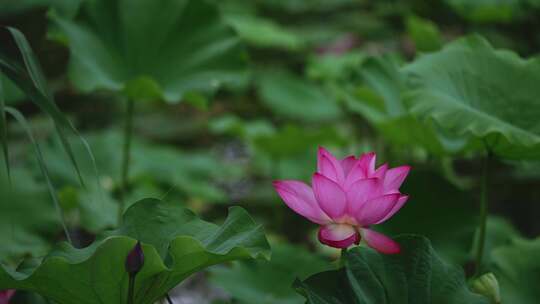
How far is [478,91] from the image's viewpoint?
1.17m

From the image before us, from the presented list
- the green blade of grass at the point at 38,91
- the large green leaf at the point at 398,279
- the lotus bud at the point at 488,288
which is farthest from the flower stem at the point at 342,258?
the green blade of grass at the point at 38,91

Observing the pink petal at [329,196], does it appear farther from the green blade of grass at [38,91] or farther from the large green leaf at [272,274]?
the large green leaf at [272,274]

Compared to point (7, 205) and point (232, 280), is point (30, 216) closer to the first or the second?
point (7, 205)

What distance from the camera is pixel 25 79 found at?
832 millimetres

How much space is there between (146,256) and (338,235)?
20 centimetres

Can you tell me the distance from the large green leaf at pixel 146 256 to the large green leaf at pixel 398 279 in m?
0.09

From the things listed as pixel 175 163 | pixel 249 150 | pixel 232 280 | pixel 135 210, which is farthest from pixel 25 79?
pixel 249 150

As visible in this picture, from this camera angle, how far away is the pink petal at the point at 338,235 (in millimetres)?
743

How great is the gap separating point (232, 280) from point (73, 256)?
1.89ft

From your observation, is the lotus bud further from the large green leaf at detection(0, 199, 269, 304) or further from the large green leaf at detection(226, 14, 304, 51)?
the large green leaf at detection(226, 14, 304, 51)

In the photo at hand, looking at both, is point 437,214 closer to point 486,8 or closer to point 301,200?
point 301,200

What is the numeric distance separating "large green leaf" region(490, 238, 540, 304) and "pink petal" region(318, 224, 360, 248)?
1.51 feet

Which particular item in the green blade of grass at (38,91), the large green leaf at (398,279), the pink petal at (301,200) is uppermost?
the green blade of grass at (38,91)

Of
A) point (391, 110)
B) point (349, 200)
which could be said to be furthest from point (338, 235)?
point (391, 110)
